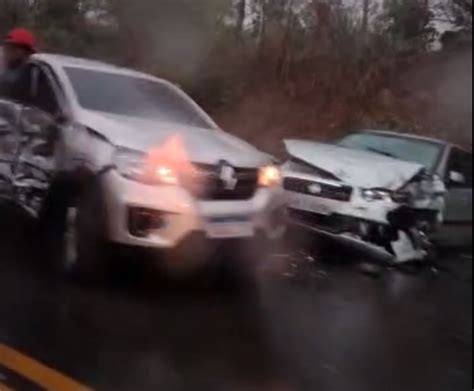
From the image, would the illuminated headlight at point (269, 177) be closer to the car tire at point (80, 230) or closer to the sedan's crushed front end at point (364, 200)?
the sedan's crushed front end at point (364, 200)

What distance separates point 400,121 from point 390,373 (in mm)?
971

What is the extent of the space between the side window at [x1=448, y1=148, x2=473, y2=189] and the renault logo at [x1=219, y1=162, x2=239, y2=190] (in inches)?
35.7

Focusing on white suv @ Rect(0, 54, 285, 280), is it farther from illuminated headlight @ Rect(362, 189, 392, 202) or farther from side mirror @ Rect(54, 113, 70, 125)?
illuminated headlight @ Rect(362, 189, 392, 202)

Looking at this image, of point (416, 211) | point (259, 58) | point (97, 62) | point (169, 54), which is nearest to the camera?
point (416, 211)

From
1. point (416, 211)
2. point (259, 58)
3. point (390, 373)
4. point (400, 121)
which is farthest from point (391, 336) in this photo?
point (259, 58)

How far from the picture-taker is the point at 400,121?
10.7ft

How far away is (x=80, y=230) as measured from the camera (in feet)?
13.8

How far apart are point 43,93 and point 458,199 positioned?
79.1 inches

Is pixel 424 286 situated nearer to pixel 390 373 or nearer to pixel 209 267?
pixel 390 373

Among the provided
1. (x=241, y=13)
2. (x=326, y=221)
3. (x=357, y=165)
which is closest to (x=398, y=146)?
(x=357, y=165)

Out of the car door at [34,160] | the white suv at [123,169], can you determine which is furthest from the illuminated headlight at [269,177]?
the car door at [34,160]

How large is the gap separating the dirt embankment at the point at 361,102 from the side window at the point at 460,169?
0.04 m

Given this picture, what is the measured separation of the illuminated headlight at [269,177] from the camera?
3.65 meters

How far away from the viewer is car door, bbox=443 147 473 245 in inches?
122
